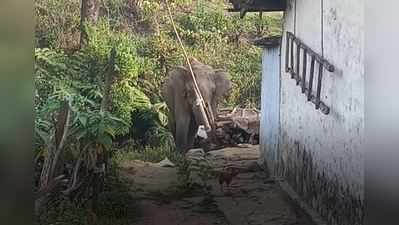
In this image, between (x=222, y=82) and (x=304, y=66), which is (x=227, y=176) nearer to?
(x=222, y=82)

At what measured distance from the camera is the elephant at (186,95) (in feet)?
6.99

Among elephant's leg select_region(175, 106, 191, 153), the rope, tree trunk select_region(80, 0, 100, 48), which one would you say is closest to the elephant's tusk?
the rope

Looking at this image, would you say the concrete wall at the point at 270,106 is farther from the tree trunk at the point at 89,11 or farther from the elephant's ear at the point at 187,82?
the tree trunk at the point at 89,11

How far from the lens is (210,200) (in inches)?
81.7

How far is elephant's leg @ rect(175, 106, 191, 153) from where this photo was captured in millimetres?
2125

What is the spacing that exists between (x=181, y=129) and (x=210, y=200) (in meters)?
0.29

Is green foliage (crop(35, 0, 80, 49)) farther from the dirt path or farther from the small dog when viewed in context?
the small dog

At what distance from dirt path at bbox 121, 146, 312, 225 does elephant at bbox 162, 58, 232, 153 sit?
0.41 ft

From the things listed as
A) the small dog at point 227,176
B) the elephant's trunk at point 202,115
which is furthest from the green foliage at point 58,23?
the small dog at point 227,176

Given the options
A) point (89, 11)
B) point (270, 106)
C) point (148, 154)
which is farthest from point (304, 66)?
point (89, 11)

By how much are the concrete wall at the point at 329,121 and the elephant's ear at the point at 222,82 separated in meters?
0.22
